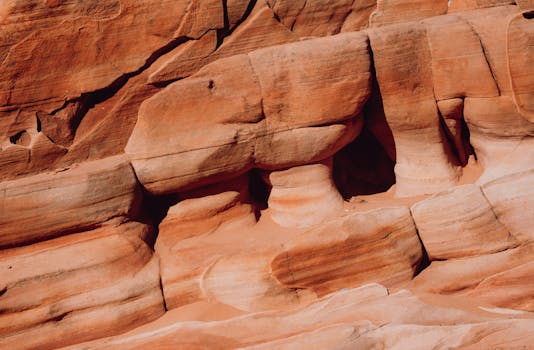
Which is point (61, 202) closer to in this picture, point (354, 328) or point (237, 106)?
point (237, 106)

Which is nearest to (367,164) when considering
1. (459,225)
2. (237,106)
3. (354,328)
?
(459,225)

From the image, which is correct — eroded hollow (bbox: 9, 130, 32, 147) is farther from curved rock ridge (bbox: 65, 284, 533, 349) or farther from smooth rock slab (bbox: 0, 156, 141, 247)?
curved rock ridge (bbox: 65, 284, 533, 349)

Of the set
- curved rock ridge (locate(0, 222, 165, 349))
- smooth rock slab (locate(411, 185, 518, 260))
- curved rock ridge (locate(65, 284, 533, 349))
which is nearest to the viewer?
curved rock ridge (locate(65, 284, 533, 349))

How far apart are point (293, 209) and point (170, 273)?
1.13 metres

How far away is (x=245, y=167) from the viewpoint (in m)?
4.48

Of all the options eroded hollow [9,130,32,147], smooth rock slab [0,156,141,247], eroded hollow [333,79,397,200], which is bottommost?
eroded hollow [333,79,397,200]

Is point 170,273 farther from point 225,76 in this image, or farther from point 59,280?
point 225,76

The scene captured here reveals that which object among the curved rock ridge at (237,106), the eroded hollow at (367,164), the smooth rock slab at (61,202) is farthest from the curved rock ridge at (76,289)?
the eroded hollow at (367,164)

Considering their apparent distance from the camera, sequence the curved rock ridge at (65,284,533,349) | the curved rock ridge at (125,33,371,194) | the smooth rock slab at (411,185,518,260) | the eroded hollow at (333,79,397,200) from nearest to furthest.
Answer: the curved rock ridge at (65,284,533,349), the smooth rock slab at (411,185,518,260), the curved rock ridge at (125,33,371,194), the eroded hollow at (333,79,397,200)

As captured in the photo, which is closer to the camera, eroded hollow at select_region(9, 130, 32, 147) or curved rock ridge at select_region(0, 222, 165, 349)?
curved rock ridge at select_region(0, 222, 165, 349)

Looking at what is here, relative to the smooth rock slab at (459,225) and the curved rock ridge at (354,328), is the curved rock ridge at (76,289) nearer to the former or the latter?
the curved rock ridge at (354,328)

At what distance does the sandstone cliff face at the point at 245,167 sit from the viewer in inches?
159

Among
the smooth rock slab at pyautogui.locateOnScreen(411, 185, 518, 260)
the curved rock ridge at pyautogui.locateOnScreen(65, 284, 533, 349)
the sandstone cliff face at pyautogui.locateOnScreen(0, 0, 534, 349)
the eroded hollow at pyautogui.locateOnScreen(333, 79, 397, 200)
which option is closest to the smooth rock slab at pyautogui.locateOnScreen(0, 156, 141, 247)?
the sandstone cliff face at pyautogui.locateOnScreen(0, 0, 534, 349)

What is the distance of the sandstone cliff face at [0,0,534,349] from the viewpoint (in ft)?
13.2
